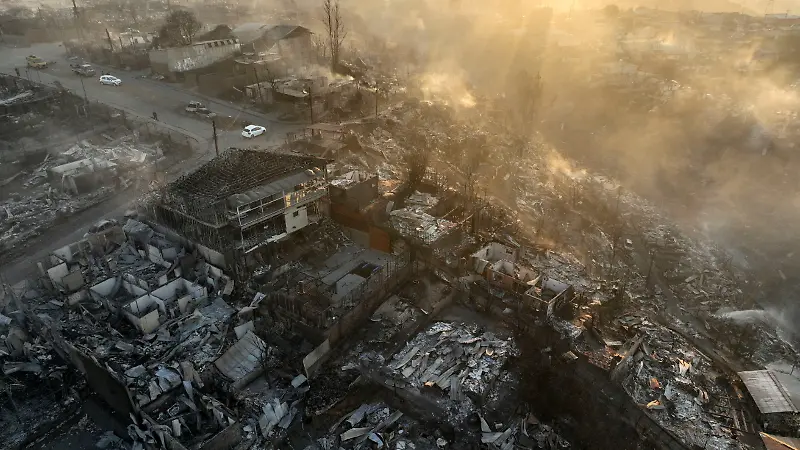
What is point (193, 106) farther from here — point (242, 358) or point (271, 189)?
point (242, 358)

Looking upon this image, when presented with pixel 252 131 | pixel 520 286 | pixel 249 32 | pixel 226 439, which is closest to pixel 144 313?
pixel 226 439

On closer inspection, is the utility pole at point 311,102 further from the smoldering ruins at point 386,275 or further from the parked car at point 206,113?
the parked car at point 206,113

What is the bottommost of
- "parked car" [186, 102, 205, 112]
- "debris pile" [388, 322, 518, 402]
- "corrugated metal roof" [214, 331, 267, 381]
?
"debris pile" [388, 322, 518, 402]

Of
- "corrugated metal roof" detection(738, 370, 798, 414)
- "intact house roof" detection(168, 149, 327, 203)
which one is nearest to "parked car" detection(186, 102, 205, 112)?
"intact house roof" detection(168, 149, 327, 203)

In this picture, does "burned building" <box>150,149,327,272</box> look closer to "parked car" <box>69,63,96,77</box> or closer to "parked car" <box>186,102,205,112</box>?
"parked car" <box>186,102,205,112</box>

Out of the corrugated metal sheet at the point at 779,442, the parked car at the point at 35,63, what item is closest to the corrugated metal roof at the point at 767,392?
the corrugated metal sheet at the point at 779,442

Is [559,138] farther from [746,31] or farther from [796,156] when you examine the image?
[746,31]

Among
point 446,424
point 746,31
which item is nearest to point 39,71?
point 446,424
